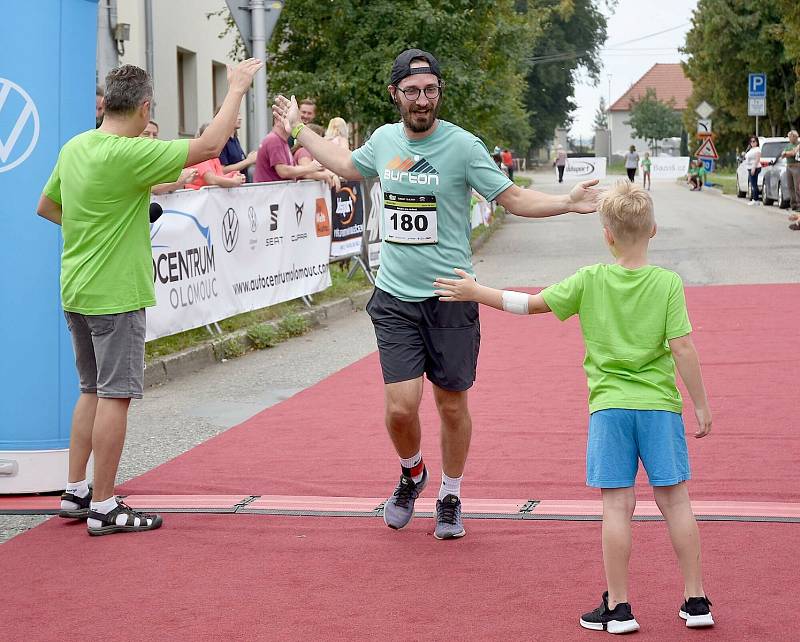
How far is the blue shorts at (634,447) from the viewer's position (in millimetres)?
4383

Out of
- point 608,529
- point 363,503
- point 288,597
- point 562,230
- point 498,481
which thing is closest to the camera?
point 608,529

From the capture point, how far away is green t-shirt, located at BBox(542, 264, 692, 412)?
437cm

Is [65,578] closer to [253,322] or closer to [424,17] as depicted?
[253,322]

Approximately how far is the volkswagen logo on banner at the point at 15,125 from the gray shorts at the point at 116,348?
928 mm

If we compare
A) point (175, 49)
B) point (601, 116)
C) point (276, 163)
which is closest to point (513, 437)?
point (276, 163)

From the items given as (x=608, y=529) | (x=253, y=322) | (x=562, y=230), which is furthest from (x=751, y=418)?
(x=562, y=230)

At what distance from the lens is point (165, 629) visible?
4.58 meters

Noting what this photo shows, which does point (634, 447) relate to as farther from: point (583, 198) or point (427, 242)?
point (427, 242)

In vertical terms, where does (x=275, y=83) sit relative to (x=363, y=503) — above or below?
above

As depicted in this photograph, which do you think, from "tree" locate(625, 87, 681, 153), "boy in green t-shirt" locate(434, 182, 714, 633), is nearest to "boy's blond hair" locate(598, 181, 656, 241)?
"boy in green t-shirt" locate(434, 182, 714, 633)

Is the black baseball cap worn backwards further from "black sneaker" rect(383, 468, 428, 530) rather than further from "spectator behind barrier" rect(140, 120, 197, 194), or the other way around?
"black sneaker" rect(383, 468, 428, 530)

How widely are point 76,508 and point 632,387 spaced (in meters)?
3.00

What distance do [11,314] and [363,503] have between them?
77.8 inches

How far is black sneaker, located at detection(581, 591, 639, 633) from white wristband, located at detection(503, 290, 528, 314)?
3.47 feet
